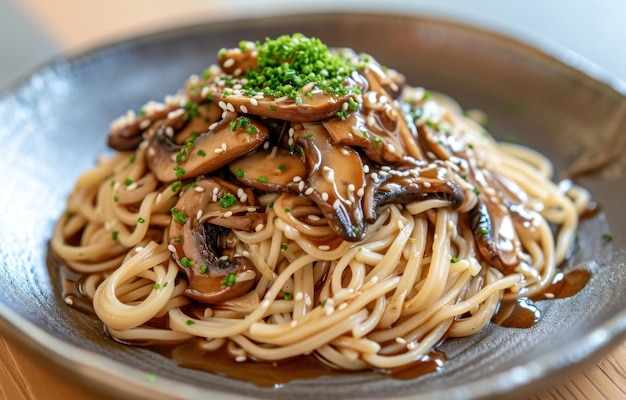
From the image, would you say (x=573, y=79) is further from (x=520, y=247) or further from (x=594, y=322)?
(x=594, y=322)

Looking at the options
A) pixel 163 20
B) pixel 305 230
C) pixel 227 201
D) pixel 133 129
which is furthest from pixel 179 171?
pixel 163 20

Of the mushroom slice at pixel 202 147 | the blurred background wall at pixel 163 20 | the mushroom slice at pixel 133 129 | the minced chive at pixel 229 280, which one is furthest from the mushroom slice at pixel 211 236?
the blurred background wall at pixel 163 20

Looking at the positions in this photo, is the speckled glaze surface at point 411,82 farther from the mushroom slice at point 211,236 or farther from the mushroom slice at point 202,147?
the mushroom slice at point 202,147

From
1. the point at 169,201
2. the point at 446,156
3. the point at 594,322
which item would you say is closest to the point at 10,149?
the point at 169,201

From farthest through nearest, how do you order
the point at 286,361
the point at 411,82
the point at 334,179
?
the point at 411,82 → the point at 334,179 → the point at 286,361

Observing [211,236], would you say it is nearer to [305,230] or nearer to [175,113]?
[305,230]
